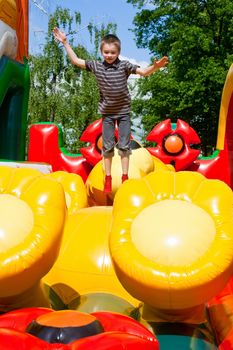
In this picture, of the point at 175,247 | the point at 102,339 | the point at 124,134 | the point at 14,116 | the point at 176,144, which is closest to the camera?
the point at 102,339

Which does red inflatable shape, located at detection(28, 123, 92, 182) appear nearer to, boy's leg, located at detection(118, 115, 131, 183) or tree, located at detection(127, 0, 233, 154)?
boy's leg, located at detection(118, 115, 131, 183)

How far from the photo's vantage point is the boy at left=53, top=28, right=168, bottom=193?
3.50 m

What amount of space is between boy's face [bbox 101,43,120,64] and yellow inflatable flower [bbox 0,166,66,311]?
3.81ft

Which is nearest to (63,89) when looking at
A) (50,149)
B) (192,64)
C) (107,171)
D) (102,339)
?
(192,64)

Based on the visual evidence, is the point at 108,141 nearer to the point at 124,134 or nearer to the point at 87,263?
the point at 124,134

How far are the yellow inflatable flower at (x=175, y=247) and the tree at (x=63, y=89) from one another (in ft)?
45.5

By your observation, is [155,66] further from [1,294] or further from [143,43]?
[143,43]

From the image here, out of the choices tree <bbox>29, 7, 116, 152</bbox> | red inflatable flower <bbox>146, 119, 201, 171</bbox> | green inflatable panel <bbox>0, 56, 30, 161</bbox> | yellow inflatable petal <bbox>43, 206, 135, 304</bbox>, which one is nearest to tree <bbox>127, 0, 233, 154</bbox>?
tree <bbox>29, 7, 116, 152</bbox>

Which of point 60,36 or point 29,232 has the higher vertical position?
point 60,36

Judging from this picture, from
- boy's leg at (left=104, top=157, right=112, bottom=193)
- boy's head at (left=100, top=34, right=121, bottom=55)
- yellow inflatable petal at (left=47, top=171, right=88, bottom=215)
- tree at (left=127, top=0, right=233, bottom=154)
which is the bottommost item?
yellow inflatable petal at (left=47, top=171, right=88, bottom=215)

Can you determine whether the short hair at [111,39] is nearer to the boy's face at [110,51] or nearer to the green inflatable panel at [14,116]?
the boy's face at [110,51]

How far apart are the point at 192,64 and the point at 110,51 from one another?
13.7 meters

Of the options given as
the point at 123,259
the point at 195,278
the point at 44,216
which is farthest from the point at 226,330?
the point at 44,216

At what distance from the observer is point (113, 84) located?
11.7 feet
